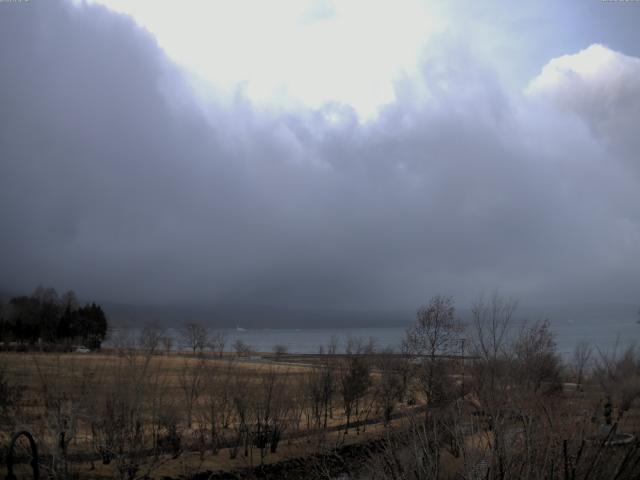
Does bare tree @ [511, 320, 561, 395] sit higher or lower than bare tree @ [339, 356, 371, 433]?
higher

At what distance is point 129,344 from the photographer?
96.6 feet

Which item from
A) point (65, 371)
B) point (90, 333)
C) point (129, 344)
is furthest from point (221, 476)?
point (90, 333)

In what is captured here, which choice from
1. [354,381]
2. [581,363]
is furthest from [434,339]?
[581,363]

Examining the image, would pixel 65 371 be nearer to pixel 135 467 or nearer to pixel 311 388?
pixel 135 467

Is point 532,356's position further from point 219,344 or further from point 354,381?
point 219,344

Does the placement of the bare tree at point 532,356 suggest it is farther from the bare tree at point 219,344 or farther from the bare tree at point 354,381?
the bare tree at point 219,344

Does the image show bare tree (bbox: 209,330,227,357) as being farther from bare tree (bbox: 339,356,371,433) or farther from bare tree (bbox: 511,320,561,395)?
bare tree (bbox: 511,320,561,395)

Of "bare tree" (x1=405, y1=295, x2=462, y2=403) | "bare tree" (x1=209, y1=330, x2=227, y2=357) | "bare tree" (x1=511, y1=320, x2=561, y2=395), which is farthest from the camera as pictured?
"bare tree" (x1=209, y1=330, x2=227, y2=357)

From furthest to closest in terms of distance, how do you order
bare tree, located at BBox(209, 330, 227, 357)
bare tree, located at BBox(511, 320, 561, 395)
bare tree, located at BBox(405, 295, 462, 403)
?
bare tree, located at BBox(209, 330, 227, 357) → bare tree, located at BBox(405, 295, 462, 403) → bare tree, located at BBox(511, 320, 561, 395)

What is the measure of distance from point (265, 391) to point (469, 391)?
11.8m

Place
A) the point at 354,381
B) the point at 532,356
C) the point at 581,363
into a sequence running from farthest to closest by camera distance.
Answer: the point at 581,363 < the point at 354,381 < the point at 532,356

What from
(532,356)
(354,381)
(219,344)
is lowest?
(354,381)

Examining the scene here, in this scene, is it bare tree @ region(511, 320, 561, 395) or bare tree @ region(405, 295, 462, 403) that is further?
bare tree @ region(405, 295, 462, 403)

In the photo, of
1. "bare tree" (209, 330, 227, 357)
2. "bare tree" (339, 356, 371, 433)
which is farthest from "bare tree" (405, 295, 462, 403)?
"bare tree" (209, 330, 227, 357)
